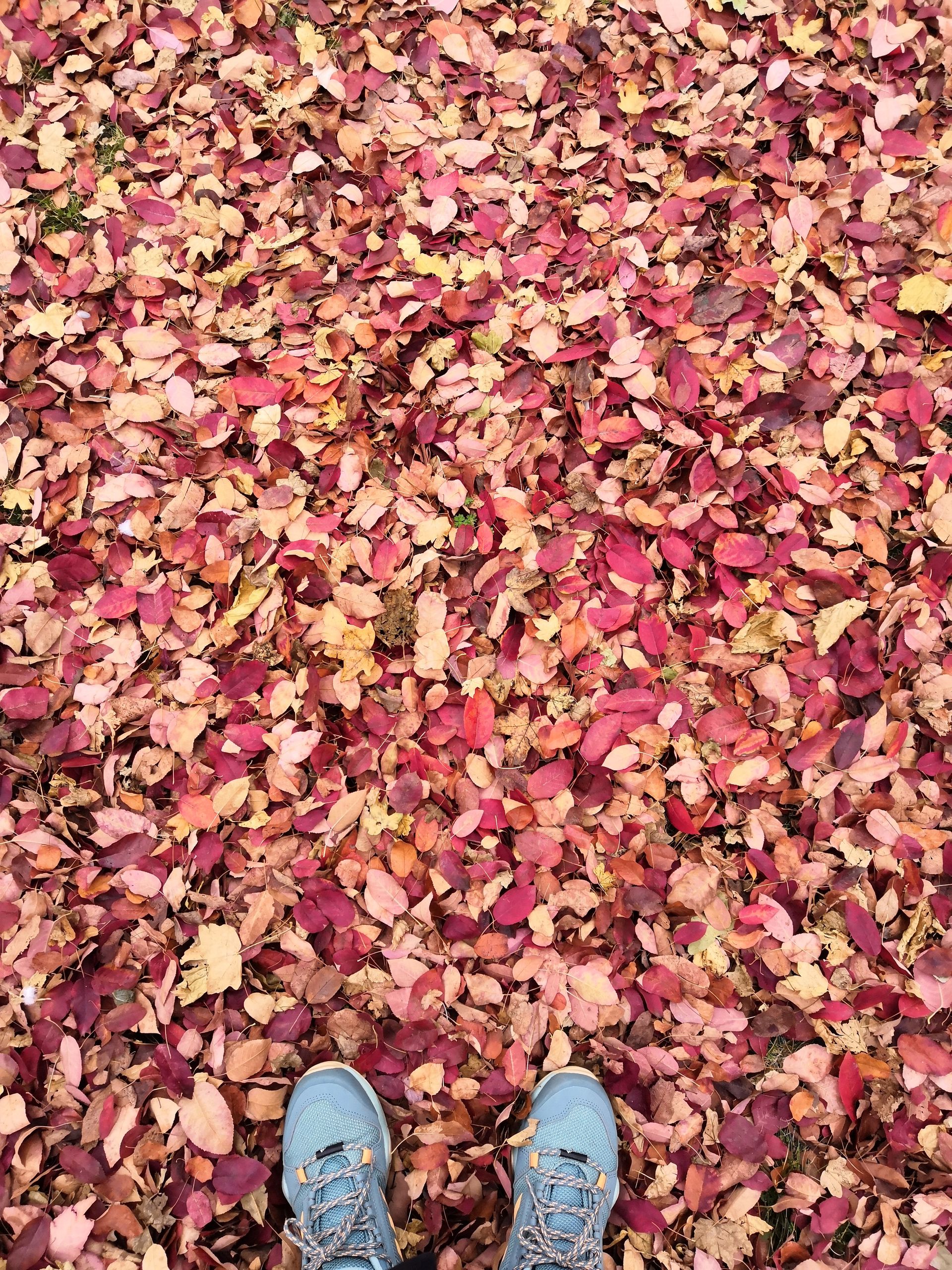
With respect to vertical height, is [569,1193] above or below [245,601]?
below

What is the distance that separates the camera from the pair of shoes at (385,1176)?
1.38m

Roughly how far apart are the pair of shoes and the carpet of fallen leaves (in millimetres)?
48

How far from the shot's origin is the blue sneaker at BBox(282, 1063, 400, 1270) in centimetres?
139

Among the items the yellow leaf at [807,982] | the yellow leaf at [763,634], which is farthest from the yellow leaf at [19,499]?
the yellow leaf at [807,982]

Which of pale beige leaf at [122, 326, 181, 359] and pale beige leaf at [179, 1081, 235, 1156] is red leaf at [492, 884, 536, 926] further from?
pale beige leaf at [122, 326, 181, 359]

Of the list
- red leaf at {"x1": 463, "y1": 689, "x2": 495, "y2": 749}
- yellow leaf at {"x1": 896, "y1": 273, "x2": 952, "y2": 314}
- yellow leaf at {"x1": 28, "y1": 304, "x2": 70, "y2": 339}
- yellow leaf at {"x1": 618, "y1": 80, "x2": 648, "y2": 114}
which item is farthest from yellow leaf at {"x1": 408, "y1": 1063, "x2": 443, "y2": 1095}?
yellow leaf at {"x1": 618, "y1": 80, "x2": 648, "y2": 114}

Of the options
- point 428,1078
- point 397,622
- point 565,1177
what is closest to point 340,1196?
point 428,1078

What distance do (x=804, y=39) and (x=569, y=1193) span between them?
2.64 metres

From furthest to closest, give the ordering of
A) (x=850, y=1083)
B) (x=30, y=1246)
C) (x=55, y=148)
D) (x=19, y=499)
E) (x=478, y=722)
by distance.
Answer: (x=55, y=148), (x=19, y=499), (x=478, y=722), (x=850, y=1083), (x=30, y=1246)

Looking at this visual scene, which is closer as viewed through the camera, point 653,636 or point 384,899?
point 384,899

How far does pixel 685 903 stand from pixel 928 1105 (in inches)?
23.2

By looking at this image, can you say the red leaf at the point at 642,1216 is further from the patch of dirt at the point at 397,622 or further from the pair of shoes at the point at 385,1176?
the patch of dirt at the point at 397,622

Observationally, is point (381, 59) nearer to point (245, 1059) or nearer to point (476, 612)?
point (476, 612)

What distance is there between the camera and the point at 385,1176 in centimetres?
149
